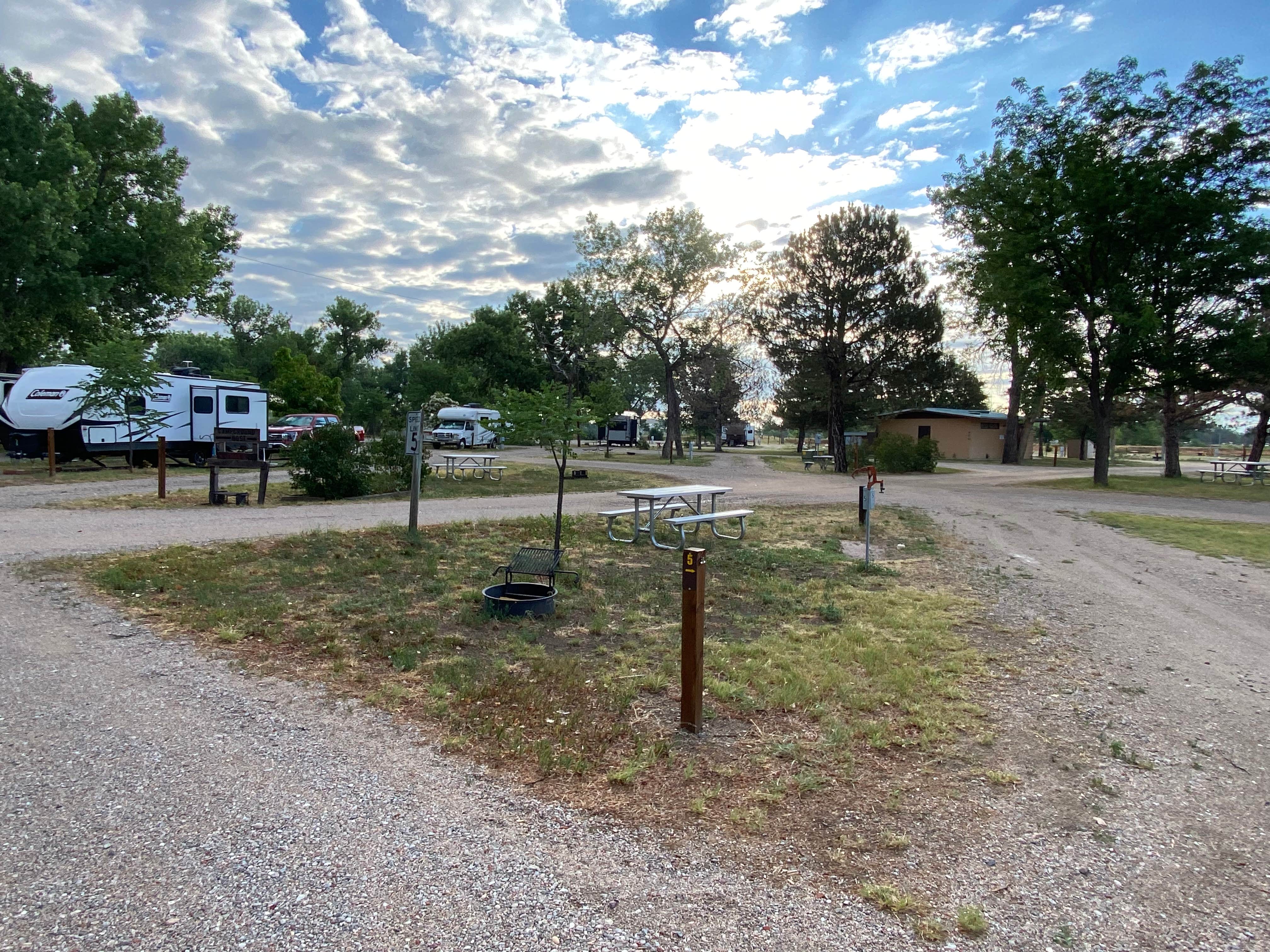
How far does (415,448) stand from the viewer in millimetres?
8461

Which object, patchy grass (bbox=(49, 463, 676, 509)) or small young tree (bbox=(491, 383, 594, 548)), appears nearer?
small young tree (bbox=(491, 383, 594, 548))

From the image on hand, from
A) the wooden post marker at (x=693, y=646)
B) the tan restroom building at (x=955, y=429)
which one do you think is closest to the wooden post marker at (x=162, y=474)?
the wooden post marker at (x=693, y=646)

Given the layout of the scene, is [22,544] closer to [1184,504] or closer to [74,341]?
[1184,504]

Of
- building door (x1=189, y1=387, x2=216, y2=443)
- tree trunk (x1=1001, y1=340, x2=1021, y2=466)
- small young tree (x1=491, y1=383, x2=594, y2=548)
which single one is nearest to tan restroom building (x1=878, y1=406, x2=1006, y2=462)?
tree trunk (x1=1001, y1=340, x2=1021, y2=466)

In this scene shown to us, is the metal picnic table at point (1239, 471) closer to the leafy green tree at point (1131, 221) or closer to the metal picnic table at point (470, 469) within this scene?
the leafy green tree at point (1131, 221)

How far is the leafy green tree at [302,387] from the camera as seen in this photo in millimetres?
43750

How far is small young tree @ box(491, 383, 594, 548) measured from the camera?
7.16 meters

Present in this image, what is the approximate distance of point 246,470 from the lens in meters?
18.6

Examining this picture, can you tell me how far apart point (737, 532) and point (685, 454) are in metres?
32.1

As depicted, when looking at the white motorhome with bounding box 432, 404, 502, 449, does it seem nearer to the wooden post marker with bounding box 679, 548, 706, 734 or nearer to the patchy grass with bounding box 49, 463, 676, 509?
the patchy grass with bounding box 49, 463, 676, 509

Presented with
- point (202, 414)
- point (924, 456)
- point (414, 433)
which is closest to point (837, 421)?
point (924, 456)

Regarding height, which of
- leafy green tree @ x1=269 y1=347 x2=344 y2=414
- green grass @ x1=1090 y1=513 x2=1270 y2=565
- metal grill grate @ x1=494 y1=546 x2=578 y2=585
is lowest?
green grass @ x1=1090 y1=513 x2=1270 y2=565

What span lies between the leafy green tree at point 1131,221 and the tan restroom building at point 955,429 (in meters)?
22.2

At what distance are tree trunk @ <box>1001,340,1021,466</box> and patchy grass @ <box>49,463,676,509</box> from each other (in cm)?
2564
